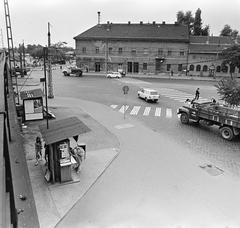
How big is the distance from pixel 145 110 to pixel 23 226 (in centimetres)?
1750

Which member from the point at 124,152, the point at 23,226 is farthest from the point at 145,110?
the point at 23,226

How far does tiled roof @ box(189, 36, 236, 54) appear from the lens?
5847cm

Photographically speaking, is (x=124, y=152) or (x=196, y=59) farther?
(x=196, y=59)

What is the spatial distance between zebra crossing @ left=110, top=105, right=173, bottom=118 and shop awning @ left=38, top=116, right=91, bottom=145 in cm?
1170

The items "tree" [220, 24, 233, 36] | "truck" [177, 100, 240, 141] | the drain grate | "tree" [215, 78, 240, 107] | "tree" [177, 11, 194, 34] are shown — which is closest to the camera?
the drain grate

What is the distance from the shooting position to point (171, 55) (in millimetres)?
58969

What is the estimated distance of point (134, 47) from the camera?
59438 mm

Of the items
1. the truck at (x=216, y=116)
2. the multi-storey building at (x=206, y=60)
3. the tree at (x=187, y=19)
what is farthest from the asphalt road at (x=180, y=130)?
the tree at (x=187, y=19)

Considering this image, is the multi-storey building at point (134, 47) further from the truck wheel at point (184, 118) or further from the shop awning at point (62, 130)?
the shop awning at point (62, 130)

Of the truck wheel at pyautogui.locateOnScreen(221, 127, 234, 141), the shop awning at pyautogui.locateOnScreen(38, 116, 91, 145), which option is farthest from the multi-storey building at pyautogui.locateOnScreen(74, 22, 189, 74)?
the shop awning at pyautogui.locateOnScreen(38, 116, 91, 145)

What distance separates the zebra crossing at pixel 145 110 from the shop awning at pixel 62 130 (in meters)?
11.7

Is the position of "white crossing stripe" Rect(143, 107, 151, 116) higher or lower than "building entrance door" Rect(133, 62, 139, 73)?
lower

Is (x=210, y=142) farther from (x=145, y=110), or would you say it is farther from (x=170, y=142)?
(x=145, y=110)

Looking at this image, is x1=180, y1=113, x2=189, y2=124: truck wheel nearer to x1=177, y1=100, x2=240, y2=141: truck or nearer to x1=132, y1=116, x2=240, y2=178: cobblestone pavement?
x1=177, y1=100, x2=240, y2=141: truck
